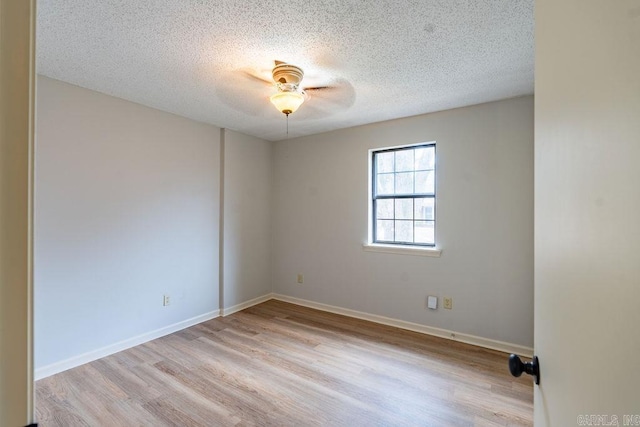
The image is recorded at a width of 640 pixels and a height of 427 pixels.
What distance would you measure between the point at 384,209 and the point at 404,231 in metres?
0.36

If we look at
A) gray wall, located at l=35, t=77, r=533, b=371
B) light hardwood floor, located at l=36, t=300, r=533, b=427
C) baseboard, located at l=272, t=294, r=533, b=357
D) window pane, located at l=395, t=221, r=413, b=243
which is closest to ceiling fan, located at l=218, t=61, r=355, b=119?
gray wall, located at l=35, t=77, r=533, b=371

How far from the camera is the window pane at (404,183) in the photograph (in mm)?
3291

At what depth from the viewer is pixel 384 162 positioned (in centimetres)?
348

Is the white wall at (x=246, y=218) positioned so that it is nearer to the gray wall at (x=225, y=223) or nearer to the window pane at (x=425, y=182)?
the gray wall at (x=225, y=223)

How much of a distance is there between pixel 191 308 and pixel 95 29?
2.76 meters

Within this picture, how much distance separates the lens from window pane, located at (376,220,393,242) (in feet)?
11.3

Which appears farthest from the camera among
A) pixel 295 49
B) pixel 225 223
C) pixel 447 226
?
pixel 225 223

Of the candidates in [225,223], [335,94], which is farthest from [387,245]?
[225,223]

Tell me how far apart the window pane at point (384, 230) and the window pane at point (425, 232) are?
1.07 feet

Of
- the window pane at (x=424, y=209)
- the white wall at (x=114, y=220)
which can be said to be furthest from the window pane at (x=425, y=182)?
the white wall at (x=114, y=220)

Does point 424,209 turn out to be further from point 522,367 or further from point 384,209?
point 522,367

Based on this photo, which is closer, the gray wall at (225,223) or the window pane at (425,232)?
the gray wall at (225,223)

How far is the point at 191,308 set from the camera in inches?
131

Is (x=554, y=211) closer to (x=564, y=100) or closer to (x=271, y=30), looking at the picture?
(x=564, y=100)
